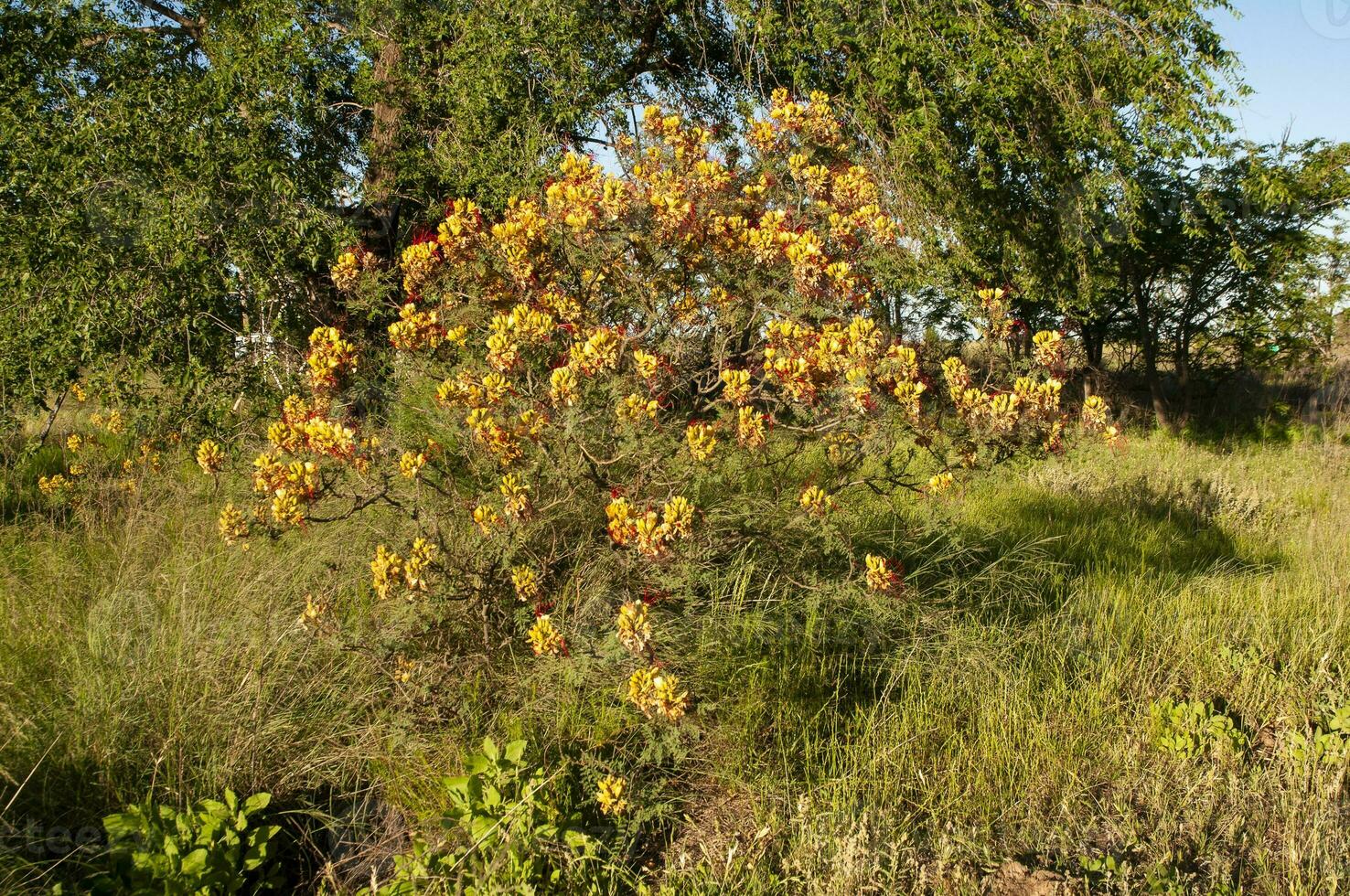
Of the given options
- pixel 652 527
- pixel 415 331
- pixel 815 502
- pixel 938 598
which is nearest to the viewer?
pixel 652 527

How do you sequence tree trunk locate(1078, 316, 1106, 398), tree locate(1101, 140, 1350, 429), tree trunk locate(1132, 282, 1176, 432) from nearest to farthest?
tree locate(1101, 140, 1350, 429) → tree trunk locate(1132, 282, 1176, 432) → tree trunk locate(1078, 316, 1106, 398)

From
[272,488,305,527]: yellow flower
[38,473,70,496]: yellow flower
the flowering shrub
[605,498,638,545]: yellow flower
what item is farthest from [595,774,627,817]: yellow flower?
[38,473,70,496]: yellow flower

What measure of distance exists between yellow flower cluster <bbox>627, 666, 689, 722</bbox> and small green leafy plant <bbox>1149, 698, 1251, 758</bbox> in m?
1.74

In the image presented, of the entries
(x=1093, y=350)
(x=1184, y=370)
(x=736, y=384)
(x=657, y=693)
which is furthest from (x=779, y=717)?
(x=1184, y=370)

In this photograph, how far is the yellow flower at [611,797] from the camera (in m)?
2.38

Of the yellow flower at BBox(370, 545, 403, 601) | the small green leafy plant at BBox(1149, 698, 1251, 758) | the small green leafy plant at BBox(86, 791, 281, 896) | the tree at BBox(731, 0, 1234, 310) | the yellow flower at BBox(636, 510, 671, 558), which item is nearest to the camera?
the small green leafy plant at BBox(86, 791, 281, 896)

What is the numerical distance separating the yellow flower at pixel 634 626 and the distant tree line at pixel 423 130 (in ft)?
10.0

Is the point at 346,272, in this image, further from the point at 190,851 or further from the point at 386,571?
the point at 190,851

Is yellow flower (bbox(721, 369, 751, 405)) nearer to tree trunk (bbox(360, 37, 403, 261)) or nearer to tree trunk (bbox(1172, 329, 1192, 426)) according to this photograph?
tree trunk (bbox(360, 37, 403, 261))

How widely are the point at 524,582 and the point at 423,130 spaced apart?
12.6 feet

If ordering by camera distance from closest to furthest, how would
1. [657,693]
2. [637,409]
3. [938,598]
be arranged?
[657,693], [637,409], [938,598]

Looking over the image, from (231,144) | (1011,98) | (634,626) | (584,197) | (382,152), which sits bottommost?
(634,626)

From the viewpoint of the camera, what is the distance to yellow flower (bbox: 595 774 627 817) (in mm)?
2383

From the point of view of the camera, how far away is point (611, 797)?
2.40m
